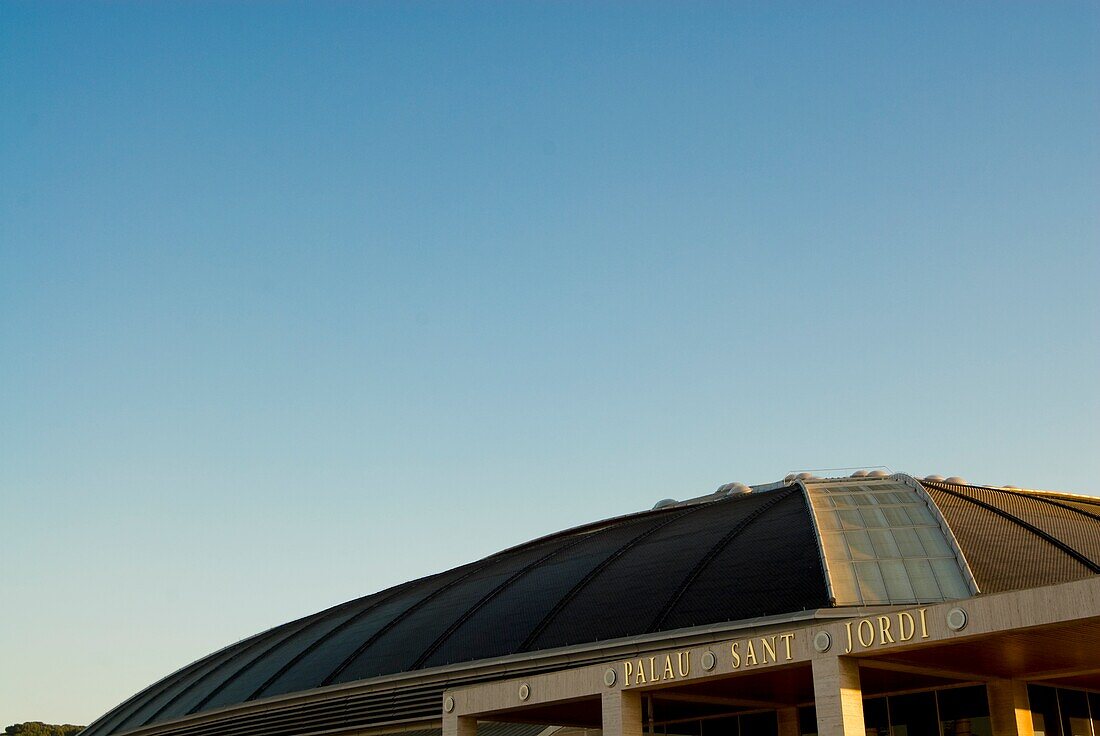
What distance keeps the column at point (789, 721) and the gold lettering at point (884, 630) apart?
35.0ft

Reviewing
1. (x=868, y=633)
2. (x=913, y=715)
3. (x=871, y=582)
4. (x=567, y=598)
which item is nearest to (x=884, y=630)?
(x=868, y=633)

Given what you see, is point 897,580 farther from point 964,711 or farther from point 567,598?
point 567,598

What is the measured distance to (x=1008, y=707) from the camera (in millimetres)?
30312

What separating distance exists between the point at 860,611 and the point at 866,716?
3054 mm

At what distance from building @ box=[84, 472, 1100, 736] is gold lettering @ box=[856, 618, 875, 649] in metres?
0.03

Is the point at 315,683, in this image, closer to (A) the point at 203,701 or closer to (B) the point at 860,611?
(A) the point at 203,701

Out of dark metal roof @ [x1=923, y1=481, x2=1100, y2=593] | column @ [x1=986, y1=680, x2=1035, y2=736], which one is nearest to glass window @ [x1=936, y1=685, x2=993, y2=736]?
column @ [x1=986, y1=680, x2=1035, y2=736]

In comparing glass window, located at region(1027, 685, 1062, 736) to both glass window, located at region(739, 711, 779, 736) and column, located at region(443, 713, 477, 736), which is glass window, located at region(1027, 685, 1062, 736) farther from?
column, located at region(443, 713, 477, 736)

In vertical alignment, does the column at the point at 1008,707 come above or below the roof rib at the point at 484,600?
below

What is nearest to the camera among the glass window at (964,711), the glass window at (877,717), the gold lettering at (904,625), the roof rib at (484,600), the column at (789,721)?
the gold lettering at (904,625)

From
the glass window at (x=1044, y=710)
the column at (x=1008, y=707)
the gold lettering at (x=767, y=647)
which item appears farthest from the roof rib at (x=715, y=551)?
the glass window at (x=1044, y=710)

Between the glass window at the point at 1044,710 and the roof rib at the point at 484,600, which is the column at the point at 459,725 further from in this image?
the glass window at the point at 1044,710

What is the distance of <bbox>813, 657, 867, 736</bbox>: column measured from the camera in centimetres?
2422

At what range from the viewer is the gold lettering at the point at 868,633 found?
79.7ft
